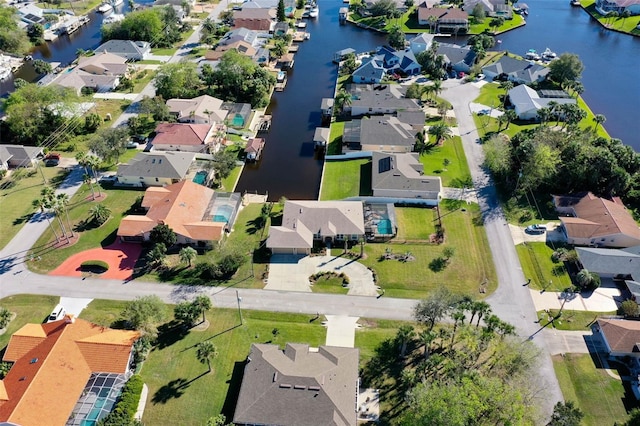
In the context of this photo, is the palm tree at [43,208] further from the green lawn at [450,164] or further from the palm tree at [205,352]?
the green lawn at [450,164]

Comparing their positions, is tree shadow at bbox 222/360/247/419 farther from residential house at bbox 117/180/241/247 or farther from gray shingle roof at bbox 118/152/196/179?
gray shingle roof at bbox 118/152/196/179

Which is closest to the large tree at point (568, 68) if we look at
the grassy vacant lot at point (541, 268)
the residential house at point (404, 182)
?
the residential house at point (404, 182)

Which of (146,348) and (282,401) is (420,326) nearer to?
(282,401)

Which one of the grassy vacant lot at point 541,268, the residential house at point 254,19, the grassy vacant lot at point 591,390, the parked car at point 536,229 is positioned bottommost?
the grassy vacant lot at point 591,390

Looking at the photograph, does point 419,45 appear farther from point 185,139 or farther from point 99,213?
point 99,213

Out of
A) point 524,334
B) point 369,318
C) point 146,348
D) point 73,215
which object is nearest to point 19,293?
point 73,215

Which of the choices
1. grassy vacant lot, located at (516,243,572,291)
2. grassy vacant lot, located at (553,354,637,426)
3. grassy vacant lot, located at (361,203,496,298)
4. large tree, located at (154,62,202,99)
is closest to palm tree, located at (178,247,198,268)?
grassy vacant lot, located at (361,203,496,298)

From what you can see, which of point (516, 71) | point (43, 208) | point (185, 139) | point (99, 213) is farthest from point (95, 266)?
point (516, 71)

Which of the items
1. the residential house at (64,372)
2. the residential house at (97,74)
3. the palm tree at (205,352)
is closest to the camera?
the residential house at (64,372)
